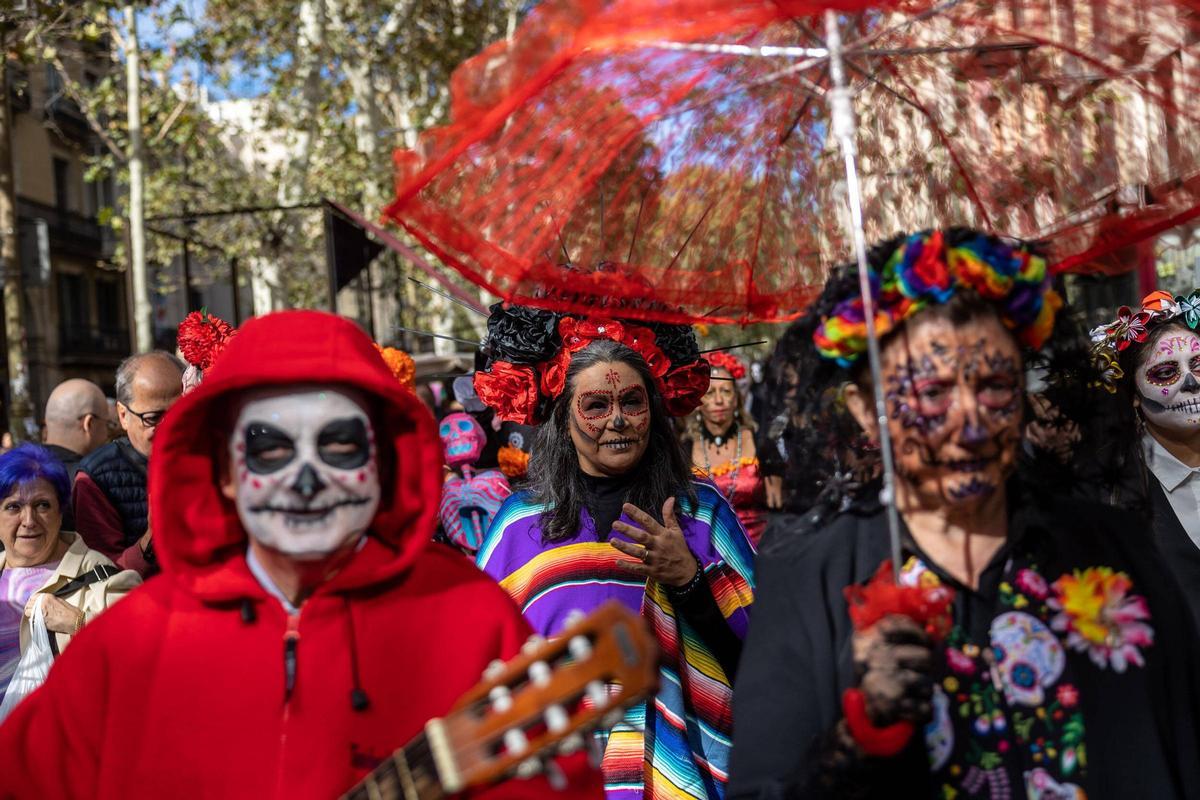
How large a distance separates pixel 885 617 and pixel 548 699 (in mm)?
597

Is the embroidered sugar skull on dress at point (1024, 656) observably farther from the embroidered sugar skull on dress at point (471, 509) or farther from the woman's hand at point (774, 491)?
the embroidered sugar skull on dress at point (471, 509)

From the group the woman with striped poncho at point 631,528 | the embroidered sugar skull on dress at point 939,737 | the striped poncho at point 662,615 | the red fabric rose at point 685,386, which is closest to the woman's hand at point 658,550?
the woman with striped poncho at point 631,528

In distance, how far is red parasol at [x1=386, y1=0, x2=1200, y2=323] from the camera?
270 cm

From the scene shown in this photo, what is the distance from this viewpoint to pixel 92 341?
41750mm

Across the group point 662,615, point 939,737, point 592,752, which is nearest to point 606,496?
point 662,615

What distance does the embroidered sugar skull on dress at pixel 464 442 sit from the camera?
802 cm

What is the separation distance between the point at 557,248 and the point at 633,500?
1.49m

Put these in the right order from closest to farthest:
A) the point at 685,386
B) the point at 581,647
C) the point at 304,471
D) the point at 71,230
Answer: the point at 581,647 → the point at 304,471 → the point at 685,386 → the point at 71,230

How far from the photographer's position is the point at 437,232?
3043 mm

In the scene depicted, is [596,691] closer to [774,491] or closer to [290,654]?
[290,654]

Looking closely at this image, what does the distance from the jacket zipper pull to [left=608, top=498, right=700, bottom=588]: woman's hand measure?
1.33m

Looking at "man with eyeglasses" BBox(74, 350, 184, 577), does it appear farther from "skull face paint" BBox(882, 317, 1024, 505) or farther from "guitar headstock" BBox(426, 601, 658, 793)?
"skull face paint" BBox(882, 317, 1024, 505)

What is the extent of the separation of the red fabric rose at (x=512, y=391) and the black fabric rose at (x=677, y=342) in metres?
0.47

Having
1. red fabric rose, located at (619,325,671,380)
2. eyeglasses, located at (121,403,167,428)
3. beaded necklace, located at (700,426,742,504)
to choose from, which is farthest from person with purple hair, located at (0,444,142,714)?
beaded necklace, located at (700,426,742,504)
